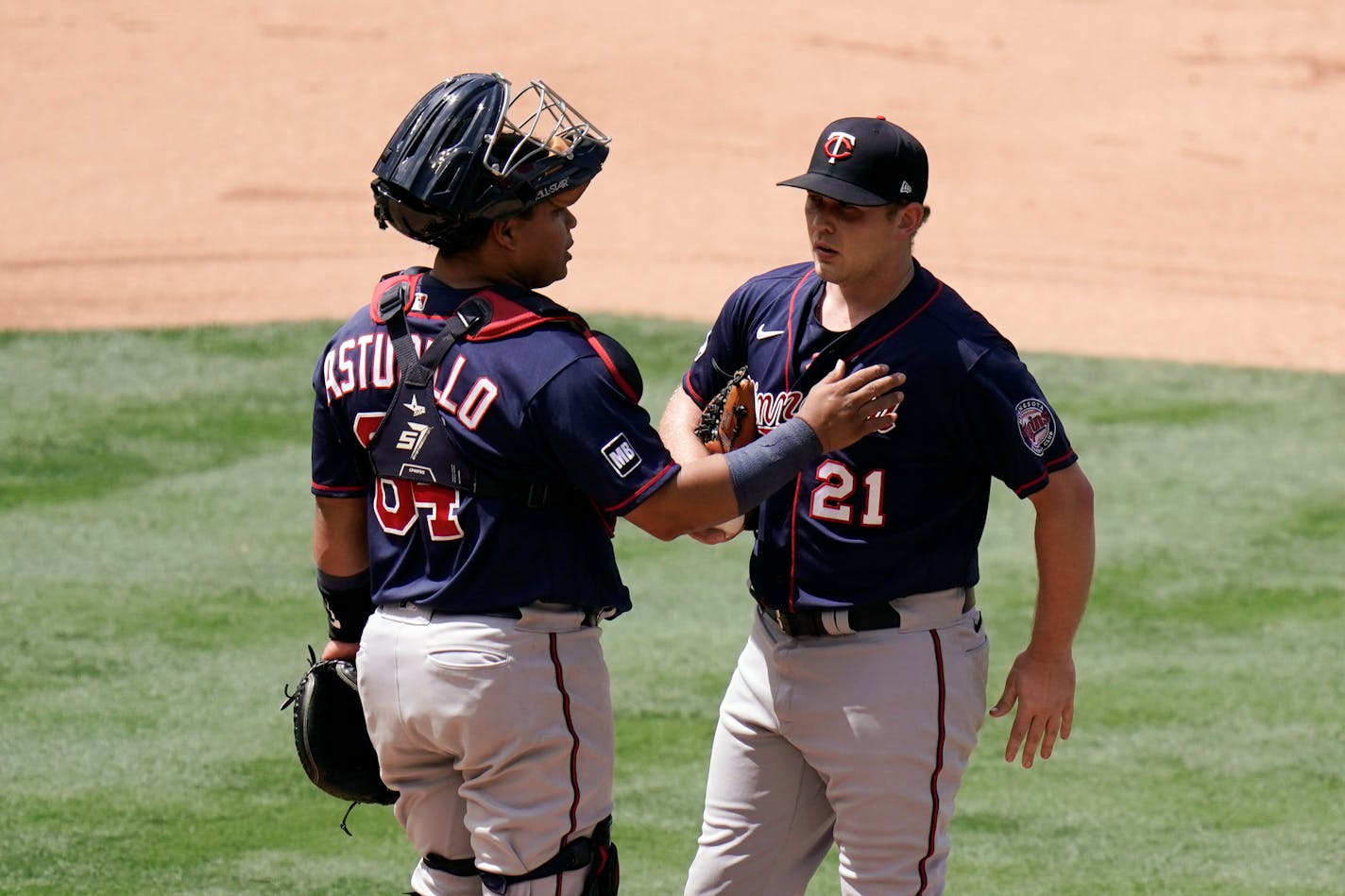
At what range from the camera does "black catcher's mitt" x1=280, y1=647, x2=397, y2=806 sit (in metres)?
3.43

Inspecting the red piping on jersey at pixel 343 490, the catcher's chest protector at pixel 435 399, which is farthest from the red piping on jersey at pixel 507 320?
the red piping on jersey at pixel 343 490

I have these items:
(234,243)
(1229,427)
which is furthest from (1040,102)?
(1229,427)

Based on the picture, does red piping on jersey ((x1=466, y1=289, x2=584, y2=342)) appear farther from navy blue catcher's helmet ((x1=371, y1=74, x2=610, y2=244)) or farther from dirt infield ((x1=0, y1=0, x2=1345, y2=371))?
dirt infield ((x1=0, y1=0, x2=1345, y2=371))

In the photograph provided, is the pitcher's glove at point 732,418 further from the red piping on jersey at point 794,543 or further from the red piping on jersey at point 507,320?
the red piping on jersey at point 507,320

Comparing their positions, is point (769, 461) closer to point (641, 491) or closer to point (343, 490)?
point (641, 491)

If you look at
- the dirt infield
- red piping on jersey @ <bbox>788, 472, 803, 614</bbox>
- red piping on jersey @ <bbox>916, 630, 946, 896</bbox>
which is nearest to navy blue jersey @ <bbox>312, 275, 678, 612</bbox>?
red piping on jersey @ <bbox>788, 472, 803, 614</bbox>

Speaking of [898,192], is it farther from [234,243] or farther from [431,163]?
[234,243]

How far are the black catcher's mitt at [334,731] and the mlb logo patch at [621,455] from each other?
2.53 feet

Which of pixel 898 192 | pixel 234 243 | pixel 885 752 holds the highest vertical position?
pixel 898 192

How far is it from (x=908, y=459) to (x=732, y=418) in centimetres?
37

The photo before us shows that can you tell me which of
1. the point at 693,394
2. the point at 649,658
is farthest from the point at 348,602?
the point at 649,658

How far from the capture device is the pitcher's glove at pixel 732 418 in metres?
3.55

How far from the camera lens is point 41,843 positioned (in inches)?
191

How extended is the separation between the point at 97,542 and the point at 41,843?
9.54 feet
